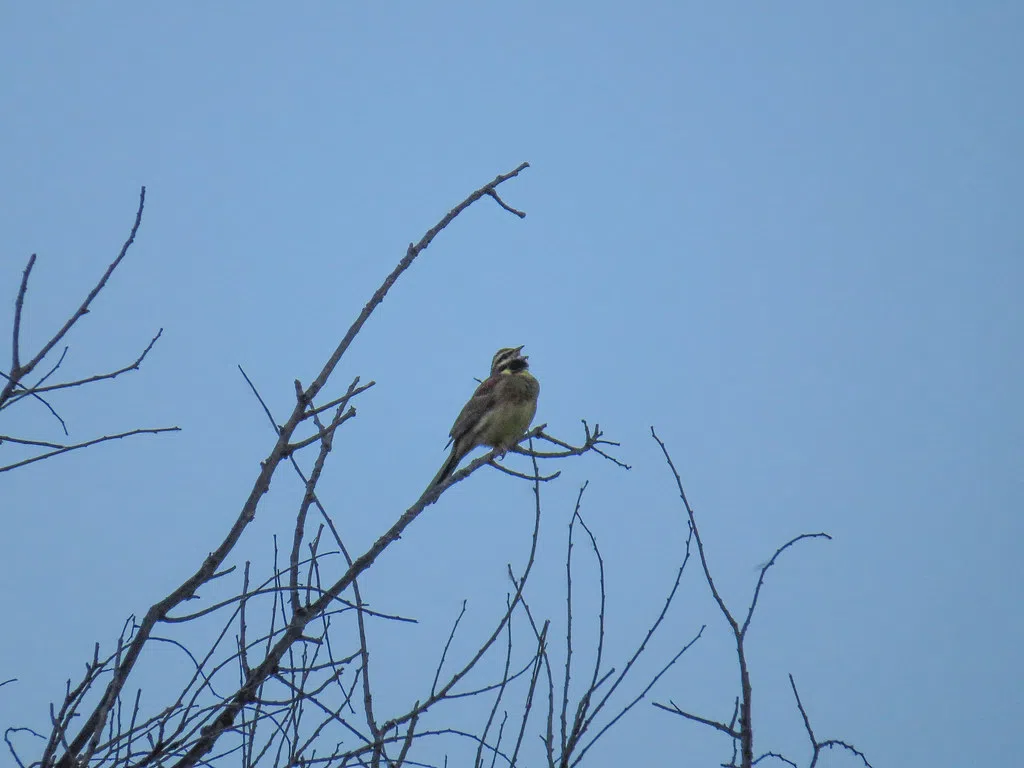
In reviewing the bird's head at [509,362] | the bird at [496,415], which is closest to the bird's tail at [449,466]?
the bird at [496,415]

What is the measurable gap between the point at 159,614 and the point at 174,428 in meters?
0.63

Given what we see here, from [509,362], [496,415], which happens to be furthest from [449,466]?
[509,362]

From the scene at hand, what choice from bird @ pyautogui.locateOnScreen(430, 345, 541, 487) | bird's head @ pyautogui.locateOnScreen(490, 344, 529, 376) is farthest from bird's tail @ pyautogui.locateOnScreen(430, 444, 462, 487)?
bird's head @ pyautogui.locateOnScreen(490, 344, 529, 376)

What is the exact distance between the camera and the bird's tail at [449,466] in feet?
30.1

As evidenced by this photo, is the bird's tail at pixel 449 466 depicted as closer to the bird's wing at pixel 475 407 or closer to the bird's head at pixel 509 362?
the bird's wing at pixel 475 407

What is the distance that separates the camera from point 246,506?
3.11 metres

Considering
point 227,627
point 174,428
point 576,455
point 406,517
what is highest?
point 576,455

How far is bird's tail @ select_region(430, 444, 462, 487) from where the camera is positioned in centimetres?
917

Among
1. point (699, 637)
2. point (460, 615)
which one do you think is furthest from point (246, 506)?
point (699, 637)

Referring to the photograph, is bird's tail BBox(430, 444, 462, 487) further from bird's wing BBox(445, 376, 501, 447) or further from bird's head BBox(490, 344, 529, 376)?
bird's head BBox(490, 344, 529, 376)

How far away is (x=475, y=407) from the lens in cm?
1014

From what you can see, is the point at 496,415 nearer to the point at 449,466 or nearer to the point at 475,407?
the point at 475,407

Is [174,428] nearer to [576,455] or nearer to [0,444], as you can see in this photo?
[0,444]

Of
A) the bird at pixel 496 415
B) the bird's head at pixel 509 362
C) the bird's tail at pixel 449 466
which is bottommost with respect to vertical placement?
the bird's tail at pixel 449 466
